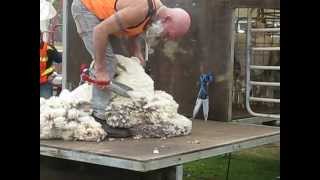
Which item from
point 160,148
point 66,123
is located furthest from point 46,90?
point 160,148

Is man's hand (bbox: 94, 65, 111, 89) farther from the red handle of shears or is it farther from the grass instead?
the grass

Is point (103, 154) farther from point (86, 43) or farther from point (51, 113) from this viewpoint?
point (86, 43)

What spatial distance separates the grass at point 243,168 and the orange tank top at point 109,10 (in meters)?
0.88

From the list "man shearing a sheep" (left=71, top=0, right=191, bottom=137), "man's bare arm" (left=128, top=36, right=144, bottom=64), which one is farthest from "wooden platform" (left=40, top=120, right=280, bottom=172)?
"man's bare arm" (left=128, top=36, right=144, bottom=64)

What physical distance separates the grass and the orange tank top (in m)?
0.88

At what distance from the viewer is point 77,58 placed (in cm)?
240

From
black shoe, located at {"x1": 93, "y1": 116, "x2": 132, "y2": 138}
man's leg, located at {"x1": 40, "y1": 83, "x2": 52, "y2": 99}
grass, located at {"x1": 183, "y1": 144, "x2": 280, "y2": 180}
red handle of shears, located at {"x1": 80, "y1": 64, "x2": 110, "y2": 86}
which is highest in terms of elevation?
red handle of shears, located at {"x1": 80, "y1": 64, "x2": 110, "y2": 86}

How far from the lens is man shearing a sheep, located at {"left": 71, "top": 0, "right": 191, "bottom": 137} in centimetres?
216

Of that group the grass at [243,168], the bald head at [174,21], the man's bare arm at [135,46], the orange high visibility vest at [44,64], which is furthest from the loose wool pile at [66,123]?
the grass at [243,168]

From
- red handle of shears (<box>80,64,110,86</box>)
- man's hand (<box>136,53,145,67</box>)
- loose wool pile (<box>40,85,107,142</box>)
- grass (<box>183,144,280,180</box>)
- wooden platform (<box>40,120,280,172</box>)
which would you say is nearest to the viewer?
wooden platform (<box>40,120,280,172</box>)

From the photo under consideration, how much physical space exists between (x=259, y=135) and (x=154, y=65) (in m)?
0.58

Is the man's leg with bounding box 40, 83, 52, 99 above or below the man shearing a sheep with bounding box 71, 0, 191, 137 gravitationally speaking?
below

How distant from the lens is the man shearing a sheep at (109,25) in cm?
216
